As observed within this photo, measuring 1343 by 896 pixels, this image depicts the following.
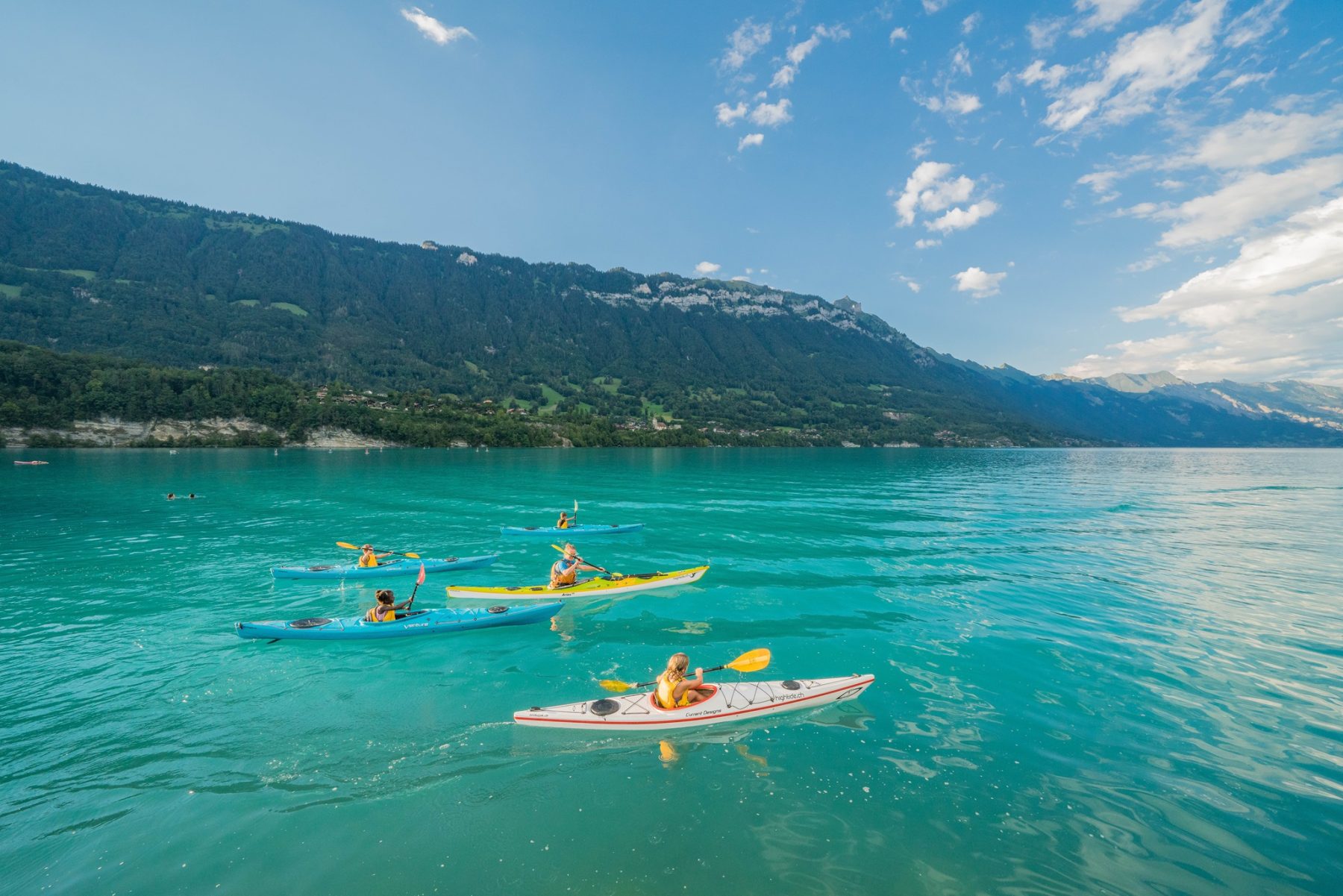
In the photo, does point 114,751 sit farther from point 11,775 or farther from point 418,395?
point 418,395

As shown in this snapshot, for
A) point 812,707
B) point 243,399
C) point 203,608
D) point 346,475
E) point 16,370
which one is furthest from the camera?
point 243,399

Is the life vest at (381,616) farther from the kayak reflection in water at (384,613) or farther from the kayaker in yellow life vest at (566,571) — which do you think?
the kayaker in yellow life vest at (566,571)

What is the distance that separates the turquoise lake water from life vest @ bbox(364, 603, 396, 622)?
96 cm

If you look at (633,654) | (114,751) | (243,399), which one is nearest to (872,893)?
(633,654)

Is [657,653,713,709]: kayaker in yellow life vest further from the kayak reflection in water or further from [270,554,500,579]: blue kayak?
[270,554,500,579]: blue kayak

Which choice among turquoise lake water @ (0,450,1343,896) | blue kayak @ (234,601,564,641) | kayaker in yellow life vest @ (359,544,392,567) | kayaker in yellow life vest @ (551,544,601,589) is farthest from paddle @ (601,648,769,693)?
kayaker in yellow life vest @ (359,544,392,567)

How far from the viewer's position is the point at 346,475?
2744 inches

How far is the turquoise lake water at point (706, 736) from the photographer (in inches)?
316

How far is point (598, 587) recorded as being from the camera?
2162cm

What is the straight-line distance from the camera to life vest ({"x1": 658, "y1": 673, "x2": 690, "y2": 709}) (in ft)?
38.7

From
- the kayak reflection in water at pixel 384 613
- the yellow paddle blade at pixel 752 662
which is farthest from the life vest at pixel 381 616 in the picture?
the yellow paddle blade at pixel 752 662

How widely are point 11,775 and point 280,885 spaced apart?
728 centimetres

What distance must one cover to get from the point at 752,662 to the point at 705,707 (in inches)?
77.2

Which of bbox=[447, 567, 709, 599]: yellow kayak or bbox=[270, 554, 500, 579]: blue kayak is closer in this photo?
bbox=[447, 567, 709, 599]: yellow kayak
